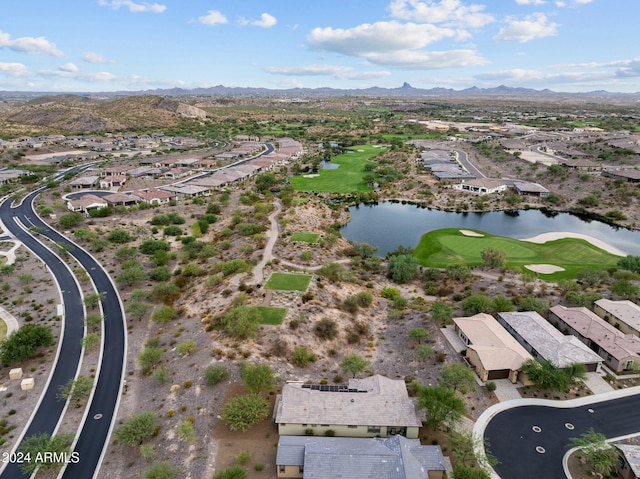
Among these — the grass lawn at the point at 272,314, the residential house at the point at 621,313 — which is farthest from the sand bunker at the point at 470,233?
the grass lawn at the point at 272,314

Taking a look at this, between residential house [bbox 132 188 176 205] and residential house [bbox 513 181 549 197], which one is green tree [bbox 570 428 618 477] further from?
residential house [bbox 132 188 176 205]

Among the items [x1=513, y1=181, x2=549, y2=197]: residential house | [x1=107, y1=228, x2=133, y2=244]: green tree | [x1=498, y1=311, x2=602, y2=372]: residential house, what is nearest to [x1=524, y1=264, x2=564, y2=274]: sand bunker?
[x1=498, y1=311, x2=602, y2=372]: residential house

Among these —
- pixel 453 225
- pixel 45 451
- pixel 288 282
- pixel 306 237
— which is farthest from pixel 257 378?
pixel 453 225

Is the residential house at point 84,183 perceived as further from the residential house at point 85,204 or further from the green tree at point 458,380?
the green tree at point 458,380

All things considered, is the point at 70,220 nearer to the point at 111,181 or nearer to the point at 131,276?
the point at 131,276

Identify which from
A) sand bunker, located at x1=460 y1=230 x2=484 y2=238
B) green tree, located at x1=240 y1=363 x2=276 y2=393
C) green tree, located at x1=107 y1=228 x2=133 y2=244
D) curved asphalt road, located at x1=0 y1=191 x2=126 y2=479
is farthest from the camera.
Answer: sand bunker, located at x1=460 y1=230 x2=484 y2=238
